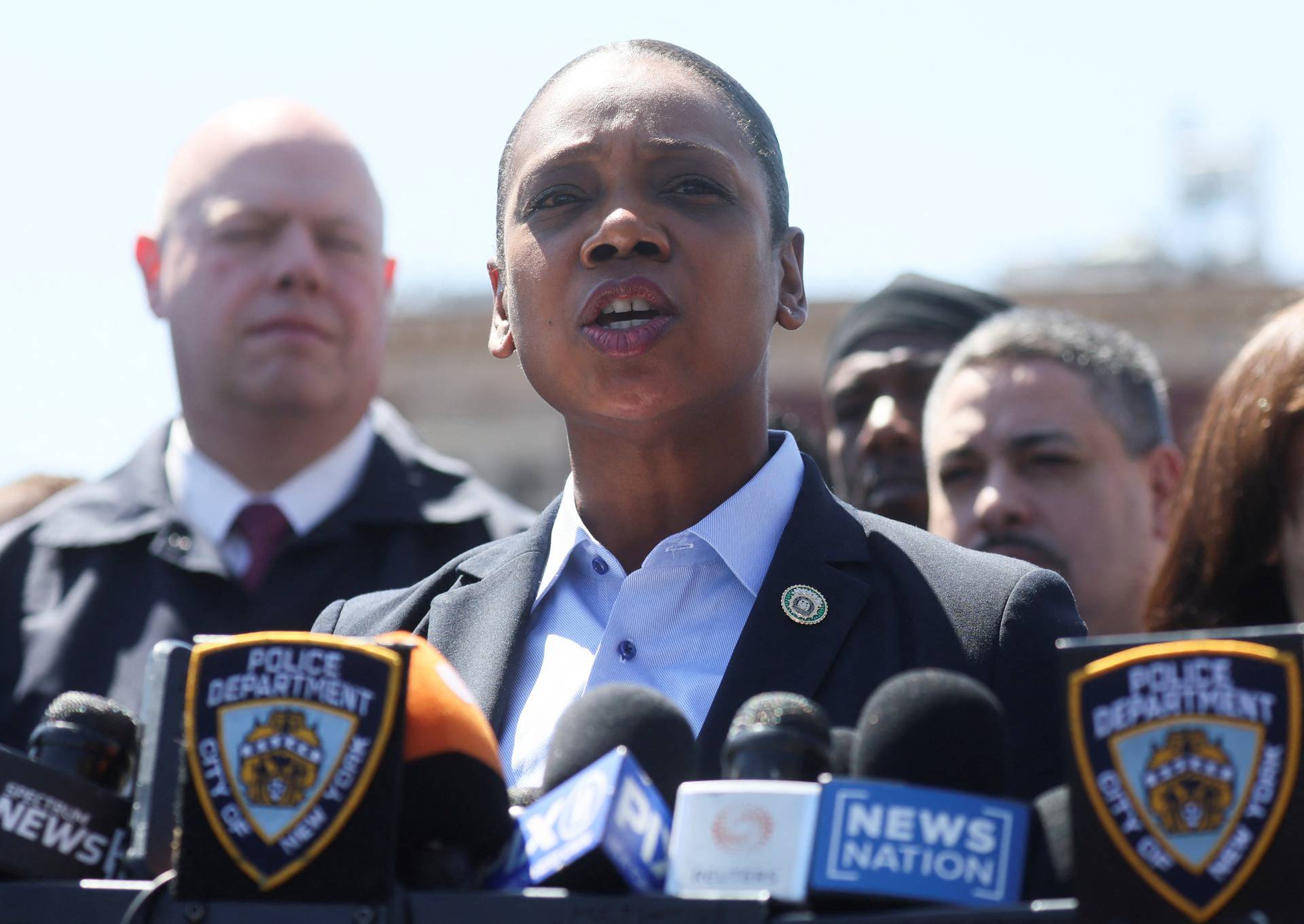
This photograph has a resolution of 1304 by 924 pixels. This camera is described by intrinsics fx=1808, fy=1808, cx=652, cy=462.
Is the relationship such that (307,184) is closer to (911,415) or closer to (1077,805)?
(911,415)

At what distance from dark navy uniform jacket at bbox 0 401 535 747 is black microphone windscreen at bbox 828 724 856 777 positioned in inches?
92.1

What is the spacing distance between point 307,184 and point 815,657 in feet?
8.15

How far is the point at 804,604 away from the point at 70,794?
95 cm

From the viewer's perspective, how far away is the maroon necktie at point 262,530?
4.14 metres

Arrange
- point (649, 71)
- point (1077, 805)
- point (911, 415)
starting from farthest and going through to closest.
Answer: point (911, 415)
point (649, 71)
point (1077, 805)

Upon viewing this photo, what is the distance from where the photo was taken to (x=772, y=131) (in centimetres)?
267

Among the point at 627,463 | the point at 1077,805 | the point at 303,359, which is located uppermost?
the point at 303,359

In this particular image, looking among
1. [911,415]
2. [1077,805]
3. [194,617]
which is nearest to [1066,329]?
[911,415]

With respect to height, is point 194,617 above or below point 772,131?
below

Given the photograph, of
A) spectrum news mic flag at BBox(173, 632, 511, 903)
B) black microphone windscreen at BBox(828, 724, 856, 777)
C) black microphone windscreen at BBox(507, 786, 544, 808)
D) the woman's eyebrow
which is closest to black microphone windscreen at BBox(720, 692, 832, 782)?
black microphone windscreen at BBox(828, 724, 856, 777)

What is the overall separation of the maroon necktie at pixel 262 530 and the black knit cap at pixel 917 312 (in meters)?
1.47

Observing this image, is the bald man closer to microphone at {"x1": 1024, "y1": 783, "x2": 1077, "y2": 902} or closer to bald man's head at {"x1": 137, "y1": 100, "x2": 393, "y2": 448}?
bald man's head at {"x1": 137, "y1": 100, "x2": 393, "y2": 448}

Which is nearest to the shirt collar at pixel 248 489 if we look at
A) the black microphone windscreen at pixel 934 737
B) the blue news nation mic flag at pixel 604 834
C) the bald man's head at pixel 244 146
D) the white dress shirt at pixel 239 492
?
the white dress shirt at pixel 239 492

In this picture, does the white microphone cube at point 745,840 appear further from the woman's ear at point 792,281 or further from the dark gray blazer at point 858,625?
the woman's ear at point 792,281
